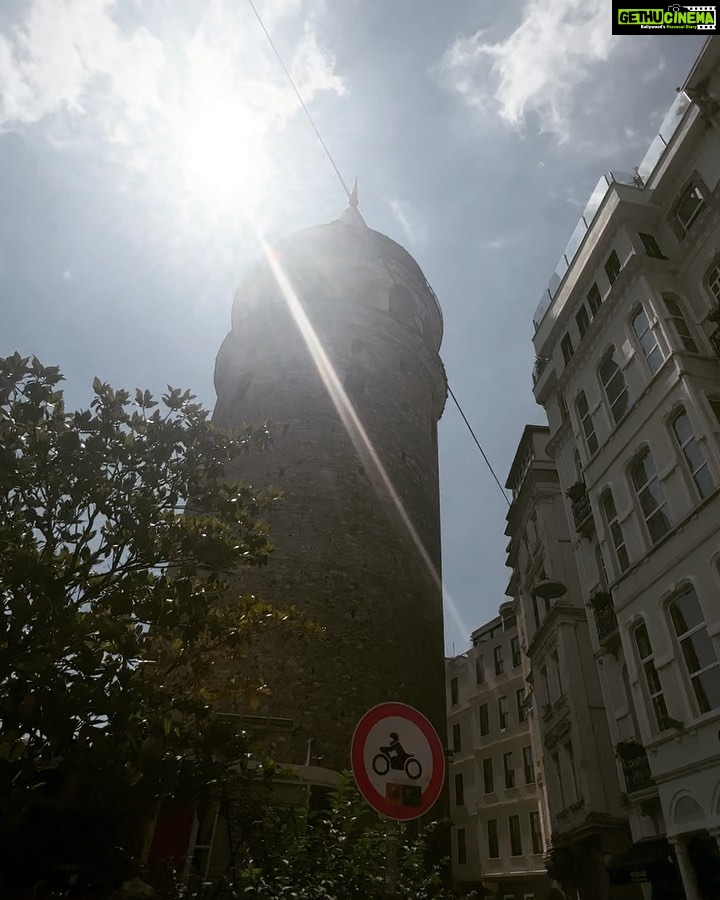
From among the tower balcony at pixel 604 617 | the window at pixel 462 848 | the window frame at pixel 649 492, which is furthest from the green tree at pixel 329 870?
the window at pixel 462 848

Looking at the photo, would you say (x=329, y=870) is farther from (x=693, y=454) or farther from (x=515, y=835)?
(x=515, y=835)

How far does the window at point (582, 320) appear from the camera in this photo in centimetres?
1454

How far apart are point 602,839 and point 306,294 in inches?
687

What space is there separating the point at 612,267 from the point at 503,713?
2433 centimetres

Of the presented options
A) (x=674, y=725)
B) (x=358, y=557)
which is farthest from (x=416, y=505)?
(x=674, y=725)

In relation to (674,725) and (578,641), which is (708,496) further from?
(578,641)

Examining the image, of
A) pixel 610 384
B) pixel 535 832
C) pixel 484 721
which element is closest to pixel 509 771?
pixel 535 832

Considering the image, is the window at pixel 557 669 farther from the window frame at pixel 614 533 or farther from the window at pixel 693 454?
the window at pixel 693 454

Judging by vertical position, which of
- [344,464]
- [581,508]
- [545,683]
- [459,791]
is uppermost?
[344,464]

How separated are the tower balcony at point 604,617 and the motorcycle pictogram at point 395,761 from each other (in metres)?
9.98

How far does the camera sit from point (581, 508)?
47.7ft

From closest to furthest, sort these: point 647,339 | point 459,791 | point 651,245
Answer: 1. point 647,339
2. point 651,245
3. point 459,791

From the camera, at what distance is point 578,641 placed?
16.3 metres

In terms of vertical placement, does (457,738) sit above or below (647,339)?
above
